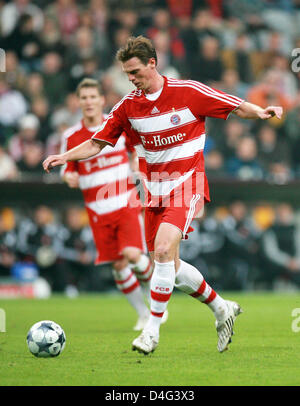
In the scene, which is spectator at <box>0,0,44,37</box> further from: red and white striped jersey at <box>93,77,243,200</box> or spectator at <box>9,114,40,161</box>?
red and white striped jersey at <box>93,77,243,200</box>

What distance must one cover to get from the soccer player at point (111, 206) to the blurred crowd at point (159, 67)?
591 cm

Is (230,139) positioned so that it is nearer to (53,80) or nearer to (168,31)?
(168,31)

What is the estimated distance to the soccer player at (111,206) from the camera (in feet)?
34.0

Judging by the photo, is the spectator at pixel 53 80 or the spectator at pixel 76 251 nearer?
the spectator at pixel 76 251

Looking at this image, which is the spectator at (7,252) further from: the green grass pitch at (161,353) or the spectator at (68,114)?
the green grass pitch at (161,353)

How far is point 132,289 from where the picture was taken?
1034 centimetres

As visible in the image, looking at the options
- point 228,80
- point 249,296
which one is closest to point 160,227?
point 249,296

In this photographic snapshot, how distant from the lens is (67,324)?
422 inches

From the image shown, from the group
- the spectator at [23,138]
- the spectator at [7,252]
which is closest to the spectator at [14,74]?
the spectator at [23,138]

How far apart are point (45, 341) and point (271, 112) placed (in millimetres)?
2744

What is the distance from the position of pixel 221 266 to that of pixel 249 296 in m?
1.36

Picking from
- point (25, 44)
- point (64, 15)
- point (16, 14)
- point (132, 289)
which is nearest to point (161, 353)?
point (132, 289)

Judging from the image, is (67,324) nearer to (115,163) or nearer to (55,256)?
(115,163)

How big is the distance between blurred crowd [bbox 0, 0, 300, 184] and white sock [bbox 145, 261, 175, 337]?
9.34 m
